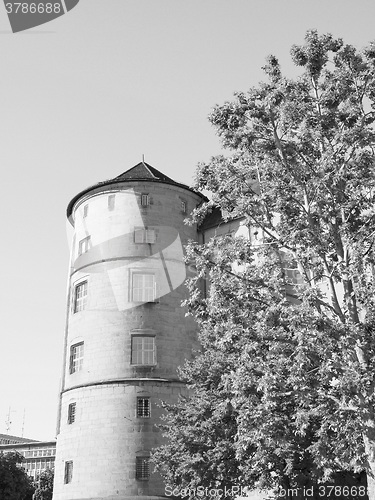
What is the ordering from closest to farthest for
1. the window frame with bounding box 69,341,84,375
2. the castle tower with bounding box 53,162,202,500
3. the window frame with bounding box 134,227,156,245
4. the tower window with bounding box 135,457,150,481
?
the tower window with bounding box 135,457,150,481, the castle tower with bounding box 53,162,202,500, the window frame with bounding box 69,341,84,375, the window frame with bounding box 134,227,156,245

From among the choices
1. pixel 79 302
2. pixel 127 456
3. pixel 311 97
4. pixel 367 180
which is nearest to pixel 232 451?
pixel 127 456

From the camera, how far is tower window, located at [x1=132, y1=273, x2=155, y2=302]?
3572 centimetres

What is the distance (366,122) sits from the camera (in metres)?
18.8

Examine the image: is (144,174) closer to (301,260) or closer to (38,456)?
(301,260)

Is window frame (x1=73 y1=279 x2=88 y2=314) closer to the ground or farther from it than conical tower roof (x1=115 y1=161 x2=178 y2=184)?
closer to the ground

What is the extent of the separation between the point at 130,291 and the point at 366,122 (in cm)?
2027

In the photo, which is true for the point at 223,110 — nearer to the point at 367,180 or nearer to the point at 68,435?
the point at 367,180

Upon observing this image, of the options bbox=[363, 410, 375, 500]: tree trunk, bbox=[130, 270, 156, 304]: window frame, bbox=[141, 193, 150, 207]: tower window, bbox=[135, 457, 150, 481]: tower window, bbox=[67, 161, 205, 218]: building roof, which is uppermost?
bbox=[67, 161, 205, 218]: building roof

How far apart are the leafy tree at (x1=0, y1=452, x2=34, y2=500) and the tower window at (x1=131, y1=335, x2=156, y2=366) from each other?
767 inches

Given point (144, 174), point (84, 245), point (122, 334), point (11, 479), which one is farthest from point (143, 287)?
point (11, 479)

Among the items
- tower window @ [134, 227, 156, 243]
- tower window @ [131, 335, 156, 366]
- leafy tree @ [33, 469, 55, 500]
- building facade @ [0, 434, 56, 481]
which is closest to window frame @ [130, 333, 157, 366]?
tower window @ [131, 335, 156, 366]

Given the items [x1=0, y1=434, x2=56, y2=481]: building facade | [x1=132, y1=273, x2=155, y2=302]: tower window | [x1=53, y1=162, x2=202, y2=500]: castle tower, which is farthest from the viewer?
[x1=0, y1=434, x2=56, y2=481]: building facade

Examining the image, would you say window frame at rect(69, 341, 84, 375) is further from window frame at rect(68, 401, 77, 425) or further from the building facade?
the building facade

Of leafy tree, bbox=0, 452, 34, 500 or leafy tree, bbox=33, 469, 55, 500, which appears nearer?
leafy tree, bbox=0, 452, 34, 500
